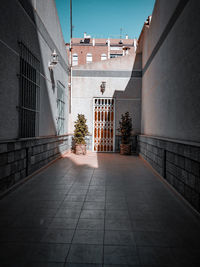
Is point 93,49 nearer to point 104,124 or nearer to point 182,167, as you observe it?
point 104,124

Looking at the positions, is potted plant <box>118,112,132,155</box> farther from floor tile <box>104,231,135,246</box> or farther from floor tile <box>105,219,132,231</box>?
floor tile <box>104,231,135,246</box>

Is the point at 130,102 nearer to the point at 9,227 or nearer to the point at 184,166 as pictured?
the point at 184,166

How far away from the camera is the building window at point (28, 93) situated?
3.91 meters

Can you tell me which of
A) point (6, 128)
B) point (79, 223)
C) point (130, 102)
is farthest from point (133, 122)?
point (79, 223)

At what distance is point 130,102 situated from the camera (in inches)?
347

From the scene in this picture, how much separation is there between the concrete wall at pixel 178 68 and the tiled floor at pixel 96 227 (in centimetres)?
124

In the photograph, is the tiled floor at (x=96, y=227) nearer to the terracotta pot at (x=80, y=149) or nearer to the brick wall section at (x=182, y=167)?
the brick wall section at (x=182, y=167)

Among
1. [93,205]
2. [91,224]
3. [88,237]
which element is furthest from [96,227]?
[93,205]

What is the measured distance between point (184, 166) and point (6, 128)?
3.00m

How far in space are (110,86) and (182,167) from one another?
630 centimetres

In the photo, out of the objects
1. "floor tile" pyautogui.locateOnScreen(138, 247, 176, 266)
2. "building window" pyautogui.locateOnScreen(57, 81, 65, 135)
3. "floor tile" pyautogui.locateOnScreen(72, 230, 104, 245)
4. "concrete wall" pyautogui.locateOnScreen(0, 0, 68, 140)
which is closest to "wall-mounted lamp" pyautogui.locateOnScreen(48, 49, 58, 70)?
"concrete wall" pyautogui.locateOnScreen(0, 0, 68, 140)

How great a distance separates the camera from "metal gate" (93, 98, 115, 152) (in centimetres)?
889

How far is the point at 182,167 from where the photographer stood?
3.19 m

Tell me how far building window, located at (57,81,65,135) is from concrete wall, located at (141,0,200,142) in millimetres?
3486
